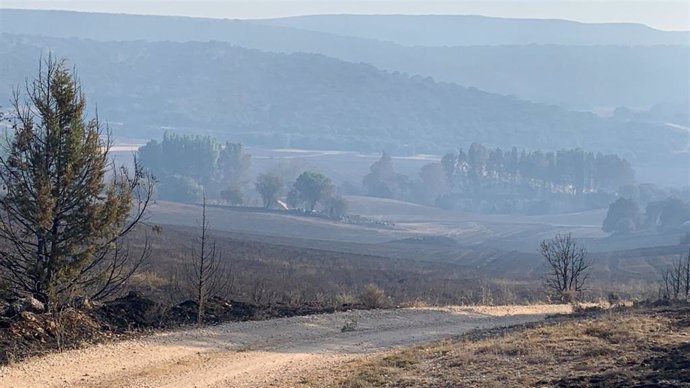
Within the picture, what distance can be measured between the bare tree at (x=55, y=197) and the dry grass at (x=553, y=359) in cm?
599

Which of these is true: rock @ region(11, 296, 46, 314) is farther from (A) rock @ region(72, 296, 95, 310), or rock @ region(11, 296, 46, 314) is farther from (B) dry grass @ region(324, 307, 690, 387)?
(B) dry grass @ region(324, 307, 690, 387)

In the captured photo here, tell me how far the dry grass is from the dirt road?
4.04ft

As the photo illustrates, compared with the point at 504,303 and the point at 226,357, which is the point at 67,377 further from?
the point at 504,303

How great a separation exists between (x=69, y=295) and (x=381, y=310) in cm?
895

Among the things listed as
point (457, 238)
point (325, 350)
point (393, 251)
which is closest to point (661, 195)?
point (457, 238)

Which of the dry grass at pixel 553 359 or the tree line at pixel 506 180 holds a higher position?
the tree line at pixel 506 180

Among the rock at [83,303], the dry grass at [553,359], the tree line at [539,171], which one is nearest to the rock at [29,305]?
the rock at [83,303]

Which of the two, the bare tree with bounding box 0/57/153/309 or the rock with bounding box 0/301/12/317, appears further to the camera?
the bare tree with bounding box 0/57/153/309

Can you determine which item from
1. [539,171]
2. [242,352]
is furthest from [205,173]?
[242,352]

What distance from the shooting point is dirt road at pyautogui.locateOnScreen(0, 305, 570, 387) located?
1573 cm

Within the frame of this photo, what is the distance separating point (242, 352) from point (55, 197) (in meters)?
4.81

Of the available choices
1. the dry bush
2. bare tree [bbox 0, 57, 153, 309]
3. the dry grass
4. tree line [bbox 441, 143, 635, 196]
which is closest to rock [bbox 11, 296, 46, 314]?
bare tree [bbox 0, 57, 153, 309]

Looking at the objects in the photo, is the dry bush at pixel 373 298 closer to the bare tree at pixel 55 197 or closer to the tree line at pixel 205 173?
the bare tree at pixel 55 197

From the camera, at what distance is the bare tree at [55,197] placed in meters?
19.0
